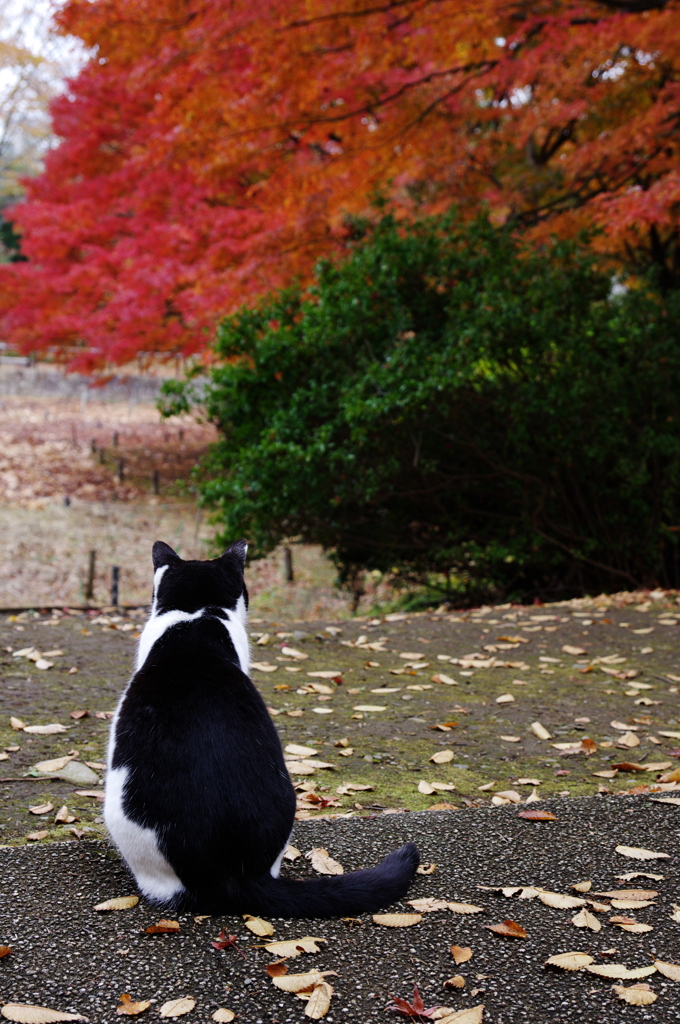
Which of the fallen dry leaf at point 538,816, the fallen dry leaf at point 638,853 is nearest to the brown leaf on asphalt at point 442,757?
the fallen dry leaf at point 538,816

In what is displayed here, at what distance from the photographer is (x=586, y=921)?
2537 mm

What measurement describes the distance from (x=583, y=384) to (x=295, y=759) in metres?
4.61

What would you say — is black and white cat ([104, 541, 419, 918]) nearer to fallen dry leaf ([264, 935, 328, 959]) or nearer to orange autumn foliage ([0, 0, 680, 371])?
fallen dry leaf ([264, 935, 328, 959])

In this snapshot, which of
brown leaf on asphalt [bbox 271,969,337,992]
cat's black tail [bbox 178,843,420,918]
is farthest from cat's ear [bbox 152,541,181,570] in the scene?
brown leaf on asphalt [bbox 271,969,337,992]

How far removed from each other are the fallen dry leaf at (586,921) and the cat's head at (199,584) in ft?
4.83

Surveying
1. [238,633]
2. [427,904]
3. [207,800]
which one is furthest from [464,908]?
[238,633]

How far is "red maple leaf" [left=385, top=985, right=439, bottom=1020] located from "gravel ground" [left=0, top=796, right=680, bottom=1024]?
1.1 inches

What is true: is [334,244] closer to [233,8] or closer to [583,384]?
[233,8]

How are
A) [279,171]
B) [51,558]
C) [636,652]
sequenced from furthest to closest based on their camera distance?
[51,558] < [279,171] < [636,652]

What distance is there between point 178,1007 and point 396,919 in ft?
2.39

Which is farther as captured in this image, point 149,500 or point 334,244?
point 149,500

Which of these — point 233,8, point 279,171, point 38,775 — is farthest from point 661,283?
point 38,775

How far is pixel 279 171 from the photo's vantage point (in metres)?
10.9

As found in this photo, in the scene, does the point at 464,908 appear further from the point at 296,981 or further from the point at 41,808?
the point at 41,808
